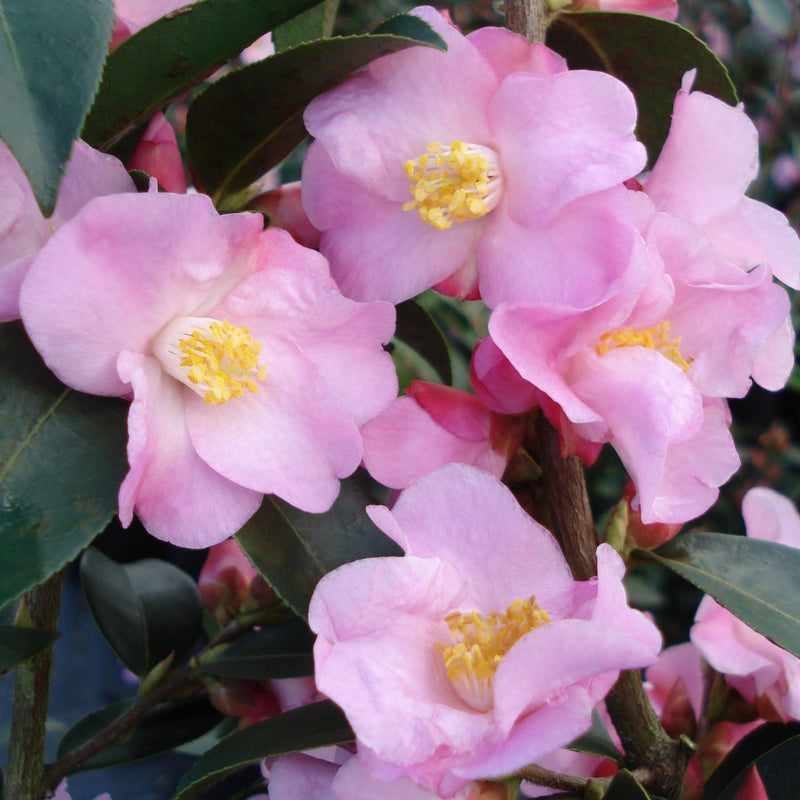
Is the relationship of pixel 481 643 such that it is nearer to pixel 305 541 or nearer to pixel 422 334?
pixel 305 541

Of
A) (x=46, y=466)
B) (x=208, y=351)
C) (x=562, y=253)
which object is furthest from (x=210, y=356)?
(x=562, y=253)

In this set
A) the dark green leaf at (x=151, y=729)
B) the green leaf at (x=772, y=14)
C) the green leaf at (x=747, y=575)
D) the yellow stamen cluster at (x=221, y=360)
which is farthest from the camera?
the green leaf at (x=772, y=14)

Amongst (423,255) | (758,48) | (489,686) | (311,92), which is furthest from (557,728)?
(758,48)

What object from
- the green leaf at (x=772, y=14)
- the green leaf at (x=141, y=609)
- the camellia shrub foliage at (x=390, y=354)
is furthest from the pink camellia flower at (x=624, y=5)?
the green leaf at (x=772, y=14)

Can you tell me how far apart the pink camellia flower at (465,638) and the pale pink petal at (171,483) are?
0.08 m

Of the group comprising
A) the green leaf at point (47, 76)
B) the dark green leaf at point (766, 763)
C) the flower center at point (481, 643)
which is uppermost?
the green leaf at point (47, 76)

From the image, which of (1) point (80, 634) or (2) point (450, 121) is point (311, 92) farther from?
(1) point (80, 634)

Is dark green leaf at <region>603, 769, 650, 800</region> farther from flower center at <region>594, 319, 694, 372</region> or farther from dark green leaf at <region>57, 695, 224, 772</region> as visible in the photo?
dark green leaf at <region>57, 695, 224, 772</region>

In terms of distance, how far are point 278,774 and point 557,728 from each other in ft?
0.82

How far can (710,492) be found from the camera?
627 millimetres

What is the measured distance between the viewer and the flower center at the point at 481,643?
1.85 ft

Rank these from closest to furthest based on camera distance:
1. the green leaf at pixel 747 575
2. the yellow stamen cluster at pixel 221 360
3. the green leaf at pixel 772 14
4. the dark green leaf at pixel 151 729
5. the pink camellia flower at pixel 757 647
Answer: the yellow stamen cluster at pixel 221 360
the green leaf at pixel 747 575
the pink camellia flower at pixel 757 647
the dark green leaf at pixel 151 729
the green leaf at pixel 772 14

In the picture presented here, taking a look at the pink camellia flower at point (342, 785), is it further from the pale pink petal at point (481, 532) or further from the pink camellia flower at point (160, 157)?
the pink camellia flower at point (160, 157)

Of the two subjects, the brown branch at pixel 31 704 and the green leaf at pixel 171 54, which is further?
the brown branch at pixel 31 704
